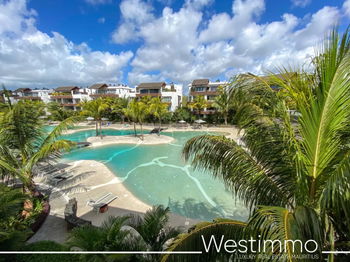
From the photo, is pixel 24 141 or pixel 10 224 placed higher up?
pixel 24 141

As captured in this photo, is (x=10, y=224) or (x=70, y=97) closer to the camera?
(x=10, y=224)

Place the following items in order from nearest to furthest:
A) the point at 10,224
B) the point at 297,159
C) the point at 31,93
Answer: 1. the point at 297,159
2. the point at 10,224
3. the point at 31,93

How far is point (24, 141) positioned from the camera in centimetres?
780

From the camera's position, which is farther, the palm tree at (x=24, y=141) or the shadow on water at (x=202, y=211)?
the shadow on water at (x=202, y=211)

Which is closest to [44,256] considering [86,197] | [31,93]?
[86,197]

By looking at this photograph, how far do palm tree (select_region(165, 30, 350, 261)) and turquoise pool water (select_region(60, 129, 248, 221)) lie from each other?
3.25 m

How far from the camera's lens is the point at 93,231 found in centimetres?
410

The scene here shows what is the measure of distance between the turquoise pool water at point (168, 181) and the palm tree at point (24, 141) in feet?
18.5

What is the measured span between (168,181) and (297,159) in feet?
37.3

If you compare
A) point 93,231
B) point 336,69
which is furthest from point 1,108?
point 336,69

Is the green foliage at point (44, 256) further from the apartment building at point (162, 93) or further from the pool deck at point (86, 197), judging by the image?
the apartment building at point (162, 93)

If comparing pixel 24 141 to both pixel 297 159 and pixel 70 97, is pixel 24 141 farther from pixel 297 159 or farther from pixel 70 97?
pixel 70 97

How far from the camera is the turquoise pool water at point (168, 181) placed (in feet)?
31.6

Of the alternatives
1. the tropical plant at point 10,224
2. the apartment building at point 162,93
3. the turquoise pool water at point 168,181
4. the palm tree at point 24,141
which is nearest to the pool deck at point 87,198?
the turquoise pool water at point 168,181
